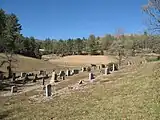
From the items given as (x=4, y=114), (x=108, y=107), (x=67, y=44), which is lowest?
(x=4, y=114)

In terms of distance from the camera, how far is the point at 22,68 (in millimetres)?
79062

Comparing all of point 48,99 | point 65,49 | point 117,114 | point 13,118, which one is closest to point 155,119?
point 117,114

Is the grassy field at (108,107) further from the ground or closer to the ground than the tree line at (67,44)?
closer to the ground

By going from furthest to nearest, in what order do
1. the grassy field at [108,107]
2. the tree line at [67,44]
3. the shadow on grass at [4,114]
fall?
the tree line at [67,44]
the shadow on grass at [4,114]
the grassy field at [108,107]

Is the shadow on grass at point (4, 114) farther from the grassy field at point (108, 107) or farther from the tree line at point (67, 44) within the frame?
the tree line at point (67, 44)

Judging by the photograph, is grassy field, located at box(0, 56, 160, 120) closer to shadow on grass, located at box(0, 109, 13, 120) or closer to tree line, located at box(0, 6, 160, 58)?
shadow on grass, located at box(0, 109, 13, 120)

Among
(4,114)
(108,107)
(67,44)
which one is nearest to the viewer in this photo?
(108,107)

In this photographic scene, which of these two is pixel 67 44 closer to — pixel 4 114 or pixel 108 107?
pixel 4 114

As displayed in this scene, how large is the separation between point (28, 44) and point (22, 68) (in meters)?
42.0

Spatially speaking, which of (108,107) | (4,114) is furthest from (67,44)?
(108,107)

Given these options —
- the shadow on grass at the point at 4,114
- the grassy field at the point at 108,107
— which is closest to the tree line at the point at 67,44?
the grassy field at the point at 108,107

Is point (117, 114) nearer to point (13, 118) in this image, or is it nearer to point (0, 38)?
point (13, 118)

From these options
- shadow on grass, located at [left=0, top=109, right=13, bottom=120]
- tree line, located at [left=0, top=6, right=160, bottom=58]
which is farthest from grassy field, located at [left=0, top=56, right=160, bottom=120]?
tree line, located at [left=0, top=6, right=160, bottom=58]

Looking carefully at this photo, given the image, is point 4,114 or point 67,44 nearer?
point 4,114
